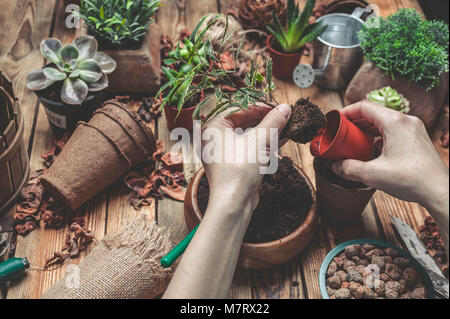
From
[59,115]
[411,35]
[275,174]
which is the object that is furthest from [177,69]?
[411,35]

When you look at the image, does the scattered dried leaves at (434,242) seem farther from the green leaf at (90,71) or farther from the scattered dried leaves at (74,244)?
the green leaf at (90,71)

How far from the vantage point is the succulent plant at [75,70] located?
1.41 meters

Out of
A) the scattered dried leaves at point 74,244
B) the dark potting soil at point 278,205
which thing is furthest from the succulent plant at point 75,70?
the dark potting soil at point 278,205

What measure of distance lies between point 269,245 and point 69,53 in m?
0.91

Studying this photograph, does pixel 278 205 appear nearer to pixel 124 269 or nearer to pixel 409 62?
pixel 124 269

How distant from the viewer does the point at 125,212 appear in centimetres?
141

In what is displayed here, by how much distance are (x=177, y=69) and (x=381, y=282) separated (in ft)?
3.20

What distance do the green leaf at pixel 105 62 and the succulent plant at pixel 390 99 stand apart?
0.91 m

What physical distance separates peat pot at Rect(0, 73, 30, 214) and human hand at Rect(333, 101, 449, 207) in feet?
3.07

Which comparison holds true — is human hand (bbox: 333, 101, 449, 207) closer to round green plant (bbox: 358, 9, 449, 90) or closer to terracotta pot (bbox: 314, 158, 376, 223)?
terracotta pot (bbox: 314, 158, 376, 223)

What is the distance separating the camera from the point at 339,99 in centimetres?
171

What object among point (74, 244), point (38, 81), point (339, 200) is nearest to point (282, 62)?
point (339, 200)
